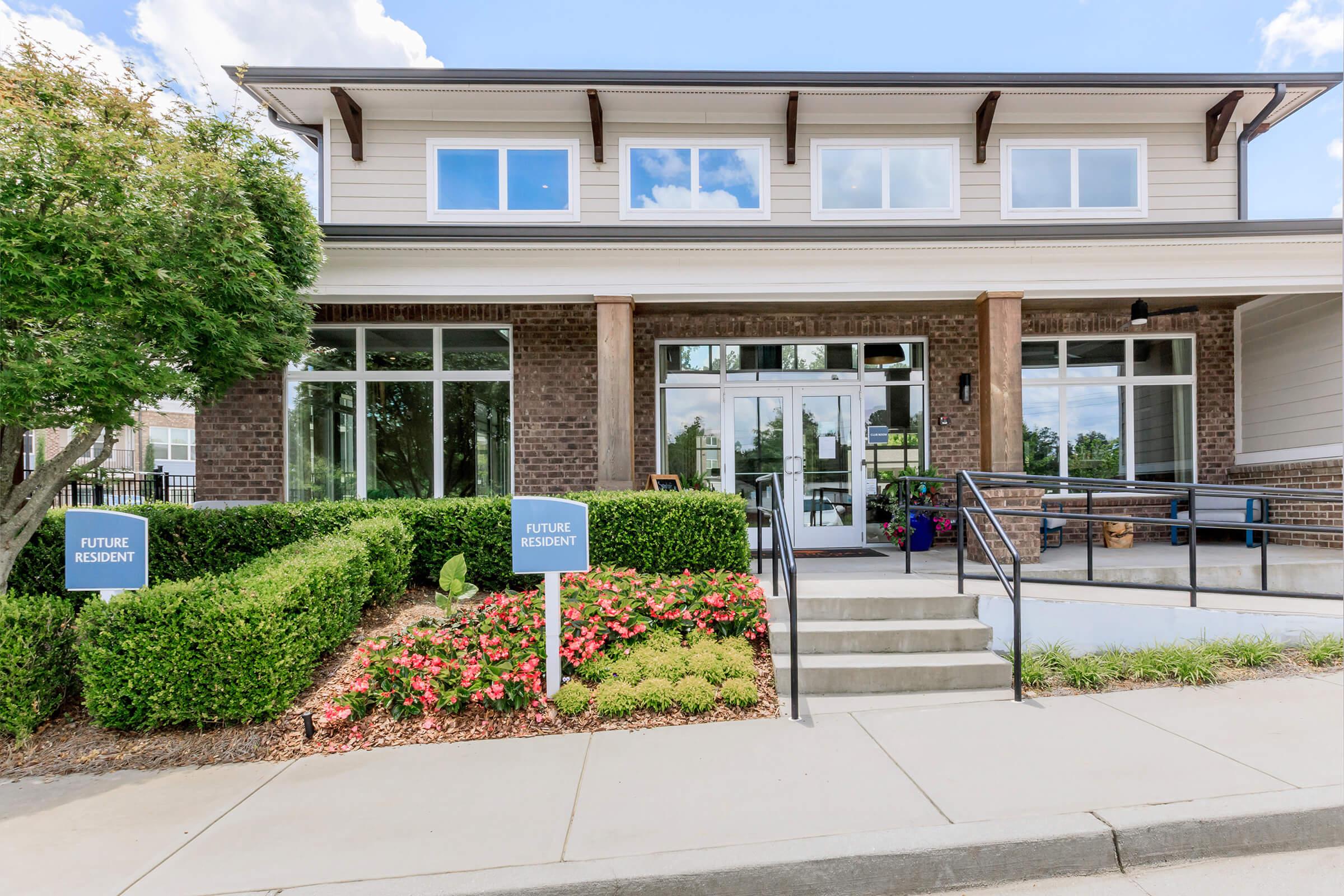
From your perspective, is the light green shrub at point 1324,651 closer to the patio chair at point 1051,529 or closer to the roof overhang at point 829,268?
the patio chair at point 1051,529

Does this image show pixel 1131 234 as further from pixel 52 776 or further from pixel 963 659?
pixel 52 776

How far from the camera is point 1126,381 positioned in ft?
29.3

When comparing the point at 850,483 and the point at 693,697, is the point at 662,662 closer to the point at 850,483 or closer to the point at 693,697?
the point at 693,697

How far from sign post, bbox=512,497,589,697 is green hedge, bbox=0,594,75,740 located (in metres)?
2.79

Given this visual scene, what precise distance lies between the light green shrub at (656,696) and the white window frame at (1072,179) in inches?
308

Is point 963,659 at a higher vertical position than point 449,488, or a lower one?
lower

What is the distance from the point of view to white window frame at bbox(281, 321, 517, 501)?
8406 mm

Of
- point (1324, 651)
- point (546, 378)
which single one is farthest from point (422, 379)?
point (1324, 651)

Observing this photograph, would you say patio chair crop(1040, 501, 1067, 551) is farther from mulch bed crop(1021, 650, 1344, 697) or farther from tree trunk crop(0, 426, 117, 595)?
tree trunk crop(0, 426, 117, 595)

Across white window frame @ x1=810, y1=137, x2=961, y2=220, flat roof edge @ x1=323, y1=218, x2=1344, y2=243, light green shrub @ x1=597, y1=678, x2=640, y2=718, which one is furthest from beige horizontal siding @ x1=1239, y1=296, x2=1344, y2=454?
light green shrub @ x1=597, y1=678, x2=640, y2=718

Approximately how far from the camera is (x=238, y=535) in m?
6.11

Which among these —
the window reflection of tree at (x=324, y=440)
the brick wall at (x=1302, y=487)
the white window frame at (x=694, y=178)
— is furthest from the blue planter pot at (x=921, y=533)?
the window reflection of tree at (x=324, y=440)

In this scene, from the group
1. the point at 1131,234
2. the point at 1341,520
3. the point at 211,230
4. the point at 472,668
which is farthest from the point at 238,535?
the point at 1341,520

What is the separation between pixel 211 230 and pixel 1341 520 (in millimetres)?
11248
